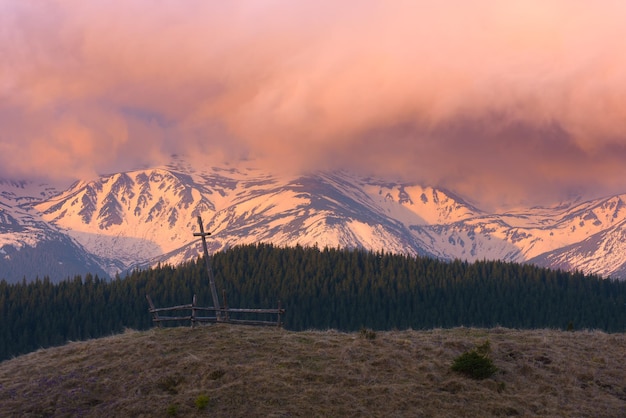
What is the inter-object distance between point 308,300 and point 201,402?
137m

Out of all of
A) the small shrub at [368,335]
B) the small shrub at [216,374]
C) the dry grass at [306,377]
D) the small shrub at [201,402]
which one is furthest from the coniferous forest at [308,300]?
the small shrub at [201,402]

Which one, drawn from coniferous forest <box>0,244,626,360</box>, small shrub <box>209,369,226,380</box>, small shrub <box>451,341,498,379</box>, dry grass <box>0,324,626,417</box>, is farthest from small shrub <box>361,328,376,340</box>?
coniferous forest <box>0,244,626,360</box>

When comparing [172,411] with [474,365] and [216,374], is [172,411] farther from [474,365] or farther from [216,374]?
[474,365]

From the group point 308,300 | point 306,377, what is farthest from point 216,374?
point 308,300

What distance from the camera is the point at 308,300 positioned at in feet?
582

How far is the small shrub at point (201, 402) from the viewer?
135ft

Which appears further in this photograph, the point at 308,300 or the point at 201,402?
the point at 308,300

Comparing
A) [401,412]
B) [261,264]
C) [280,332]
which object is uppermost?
[261,264]

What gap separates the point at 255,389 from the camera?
141ft

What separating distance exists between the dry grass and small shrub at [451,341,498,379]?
64cm

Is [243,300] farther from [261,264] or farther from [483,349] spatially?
[483,349]

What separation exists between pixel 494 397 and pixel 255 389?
13.7 metres

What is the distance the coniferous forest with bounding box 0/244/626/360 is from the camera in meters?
166

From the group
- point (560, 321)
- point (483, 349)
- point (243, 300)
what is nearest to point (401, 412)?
point (483, 349)
